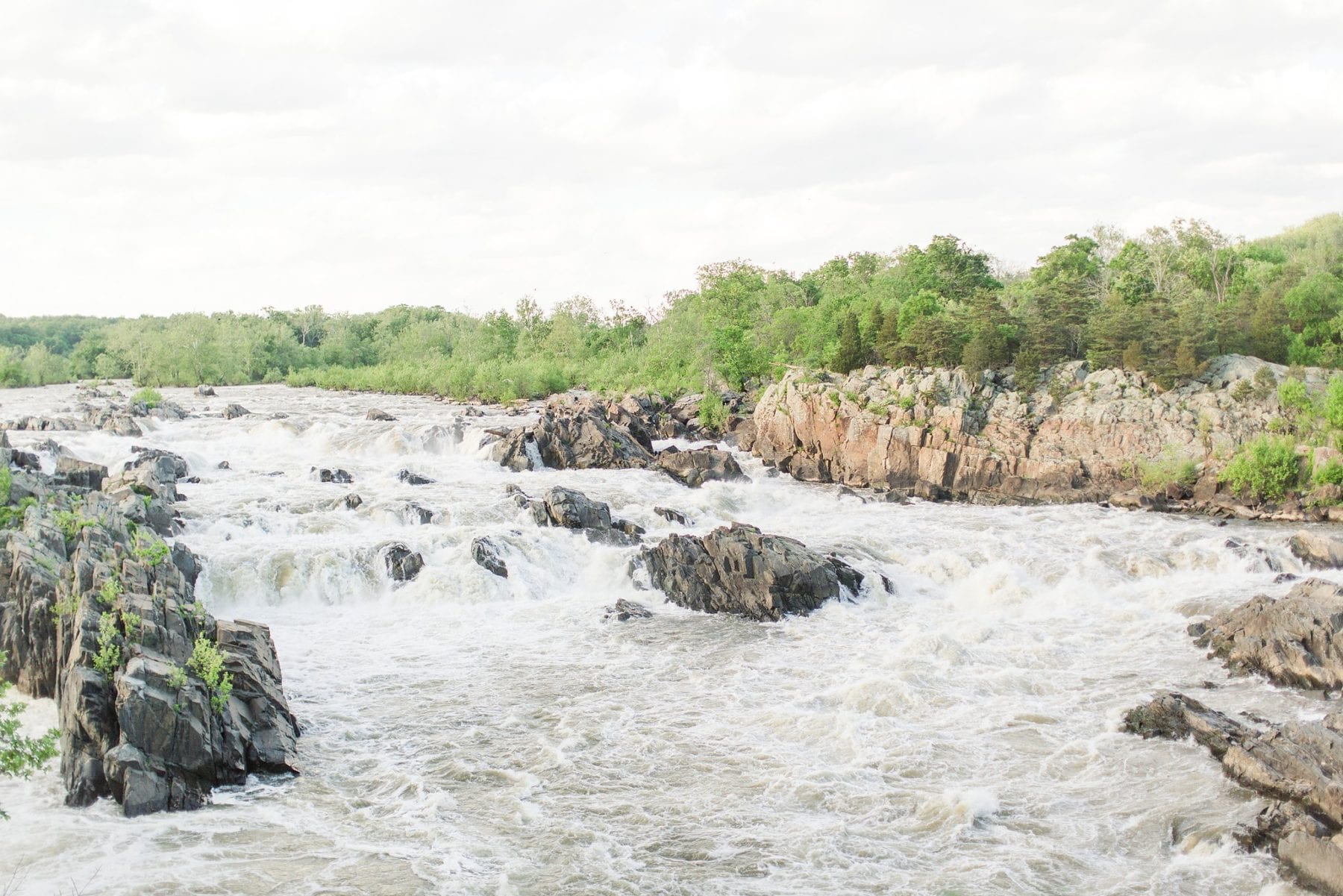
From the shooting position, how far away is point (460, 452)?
143ft

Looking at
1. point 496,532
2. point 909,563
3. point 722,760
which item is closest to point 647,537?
point 496,532

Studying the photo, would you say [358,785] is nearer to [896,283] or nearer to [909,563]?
[909,563]

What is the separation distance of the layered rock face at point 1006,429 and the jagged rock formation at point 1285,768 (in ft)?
66.9

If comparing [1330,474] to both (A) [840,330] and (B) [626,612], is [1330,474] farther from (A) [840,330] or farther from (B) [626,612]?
(A) [840,330]

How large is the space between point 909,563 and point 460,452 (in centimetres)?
2334

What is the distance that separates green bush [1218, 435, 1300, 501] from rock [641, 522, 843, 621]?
18376mm

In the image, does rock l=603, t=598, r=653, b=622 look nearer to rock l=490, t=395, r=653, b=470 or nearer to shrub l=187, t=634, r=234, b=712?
shrub l=187, t=634, r=234, b=712

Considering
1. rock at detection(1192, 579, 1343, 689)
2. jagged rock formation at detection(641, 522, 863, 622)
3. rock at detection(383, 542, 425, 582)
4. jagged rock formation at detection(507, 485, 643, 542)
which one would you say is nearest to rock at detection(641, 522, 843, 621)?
jagged rock formation at detection(641, 522, 863, 622)

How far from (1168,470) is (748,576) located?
20.5m

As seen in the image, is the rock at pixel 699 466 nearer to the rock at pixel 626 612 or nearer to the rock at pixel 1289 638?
the rock at pixel 626 612

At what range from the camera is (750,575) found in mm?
24594

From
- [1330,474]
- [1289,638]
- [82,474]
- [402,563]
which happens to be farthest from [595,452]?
[1330,474]

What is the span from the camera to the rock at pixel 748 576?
24.2 metres

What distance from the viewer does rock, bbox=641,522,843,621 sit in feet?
79.3
